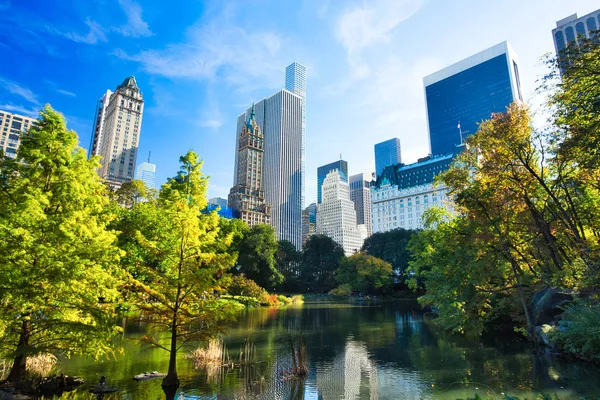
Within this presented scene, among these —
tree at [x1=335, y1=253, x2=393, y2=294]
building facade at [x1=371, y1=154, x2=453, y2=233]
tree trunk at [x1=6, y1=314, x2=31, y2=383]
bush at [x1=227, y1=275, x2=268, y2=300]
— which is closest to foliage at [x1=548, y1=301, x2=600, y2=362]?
tree trunk at [x1=6, y1=314, x2=31, y2=383]

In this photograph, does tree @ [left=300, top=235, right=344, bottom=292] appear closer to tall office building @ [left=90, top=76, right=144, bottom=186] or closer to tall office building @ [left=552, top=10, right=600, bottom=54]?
tall office building @ [left=90, top=76, right=144, bottom=186]

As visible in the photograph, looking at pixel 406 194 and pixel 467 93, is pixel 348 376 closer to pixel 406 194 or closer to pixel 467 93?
pixel 406 194

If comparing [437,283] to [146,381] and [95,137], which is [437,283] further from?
[95,137]

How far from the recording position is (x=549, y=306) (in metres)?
23.9

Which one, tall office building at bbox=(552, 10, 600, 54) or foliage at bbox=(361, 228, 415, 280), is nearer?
foliage at bbox=(361, 228, 415, 280)

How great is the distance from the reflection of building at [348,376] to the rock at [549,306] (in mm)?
12731

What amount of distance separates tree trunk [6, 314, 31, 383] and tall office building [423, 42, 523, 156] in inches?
6051

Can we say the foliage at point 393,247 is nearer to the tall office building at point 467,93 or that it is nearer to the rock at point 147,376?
the tall office building at point 467,93

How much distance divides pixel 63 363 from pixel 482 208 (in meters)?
21.5

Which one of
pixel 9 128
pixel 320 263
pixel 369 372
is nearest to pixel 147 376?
pixel 369 372

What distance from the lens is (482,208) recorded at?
59.3 feet

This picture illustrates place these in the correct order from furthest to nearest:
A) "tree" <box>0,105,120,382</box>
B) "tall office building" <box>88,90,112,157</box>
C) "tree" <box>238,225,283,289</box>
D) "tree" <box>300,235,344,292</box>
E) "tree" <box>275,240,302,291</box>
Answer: "tall office building" <box>88,90,112,157</box> → "tree" <box>300,235,344,292</box> → "tree" <box>275,240,302,291</box> → "tree" <box>238,225,283,289</box> → "tree" <box>0,105,120,382</box>

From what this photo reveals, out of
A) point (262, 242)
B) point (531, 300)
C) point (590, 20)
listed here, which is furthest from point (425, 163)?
point (531, 300)

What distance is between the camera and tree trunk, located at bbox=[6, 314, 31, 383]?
10891 mm
